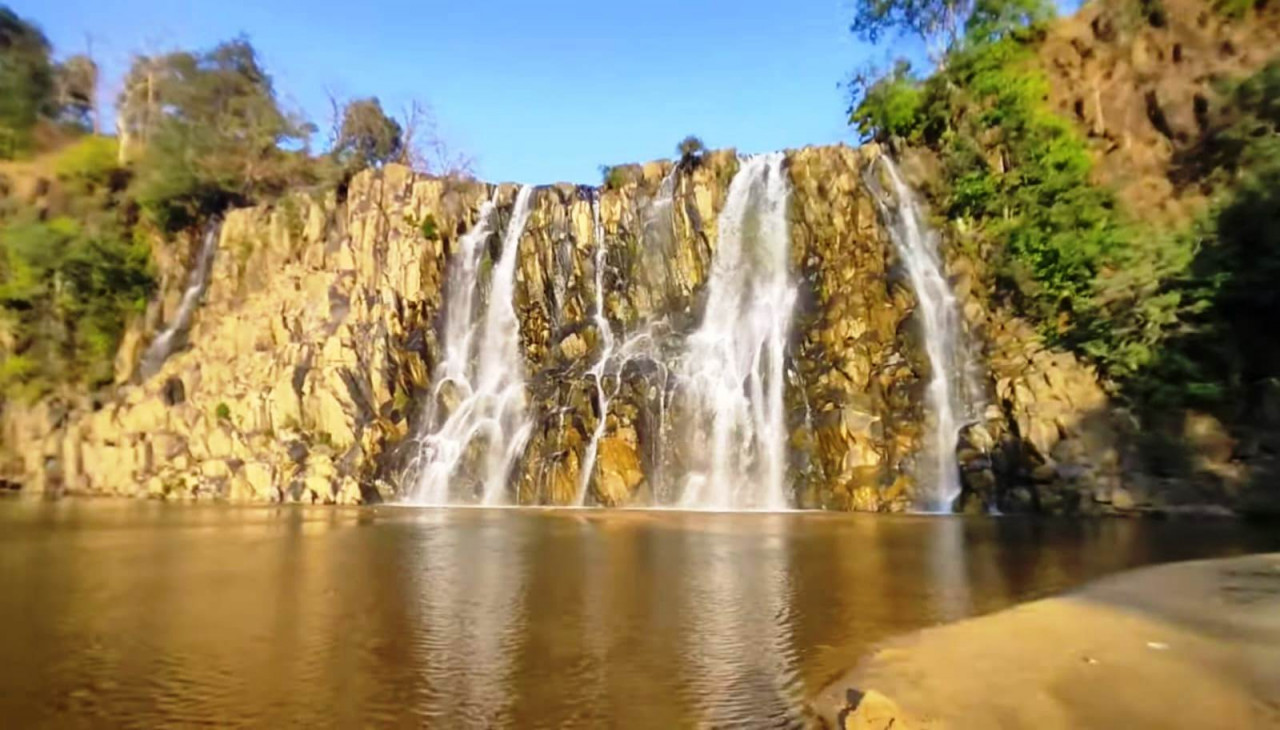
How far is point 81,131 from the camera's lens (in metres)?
63.9

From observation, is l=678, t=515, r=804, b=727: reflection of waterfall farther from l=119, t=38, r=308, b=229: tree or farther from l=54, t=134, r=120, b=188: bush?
l=54, t=134, r=120, b=188: bush

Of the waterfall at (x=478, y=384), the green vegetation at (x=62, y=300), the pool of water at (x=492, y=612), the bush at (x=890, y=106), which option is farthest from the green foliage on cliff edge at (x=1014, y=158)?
the green vegetation at (x=62, y=300)

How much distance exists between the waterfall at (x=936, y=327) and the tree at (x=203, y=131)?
30044mm

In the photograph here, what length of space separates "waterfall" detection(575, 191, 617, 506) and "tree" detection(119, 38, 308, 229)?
62.1ft

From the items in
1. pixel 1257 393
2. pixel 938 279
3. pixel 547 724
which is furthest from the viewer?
pixel 938 279

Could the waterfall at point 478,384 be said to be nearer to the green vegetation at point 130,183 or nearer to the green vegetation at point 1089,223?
the green vegetation at point 130,183

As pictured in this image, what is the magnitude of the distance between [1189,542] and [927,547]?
5.72m

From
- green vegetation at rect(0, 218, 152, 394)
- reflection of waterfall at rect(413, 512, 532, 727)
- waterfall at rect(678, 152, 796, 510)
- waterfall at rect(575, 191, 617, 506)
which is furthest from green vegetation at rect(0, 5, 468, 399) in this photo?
reflection of waterfall at rect(413, 512, 532, 727)

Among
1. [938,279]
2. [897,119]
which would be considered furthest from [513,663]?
[897,119]

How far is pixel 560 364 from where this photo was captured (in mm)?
36000

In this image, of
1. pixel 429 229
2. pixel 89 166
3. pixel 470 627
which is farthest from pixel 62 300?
pixel 470 627

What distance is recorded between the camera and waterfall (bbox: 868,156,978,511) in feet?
Result: 96.2

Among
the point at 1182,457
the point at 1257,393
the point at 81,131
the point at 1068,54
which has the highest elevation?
the point at 81,131

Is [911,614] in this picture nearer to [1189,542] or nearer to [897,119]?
[1189,542]
